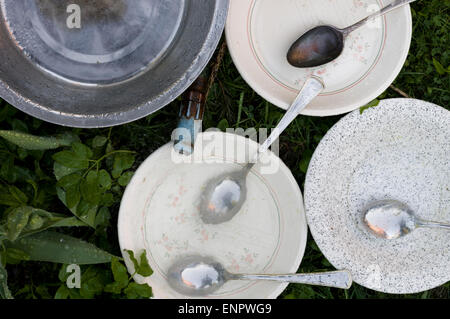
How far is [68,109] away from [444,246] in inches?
26.8

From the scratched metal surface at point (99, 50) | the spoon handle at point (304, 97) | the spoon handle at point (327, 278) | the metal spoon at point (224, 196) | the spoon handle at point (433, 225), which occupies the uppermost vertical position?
the scratched metal surface at point (99, 50)

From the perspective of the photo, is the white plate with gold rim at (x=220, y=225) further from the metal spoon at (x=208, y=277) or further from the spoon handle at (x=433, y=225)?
the spoon handle at (x=433, y=225)

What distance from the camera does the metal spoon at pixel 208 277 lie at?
762mm

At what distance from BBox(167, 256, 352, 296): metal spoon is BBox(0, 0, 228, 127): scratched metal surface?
1.02ft

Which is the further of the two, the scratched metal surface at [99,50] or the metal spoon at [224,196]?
the metal spoon at [224,196]

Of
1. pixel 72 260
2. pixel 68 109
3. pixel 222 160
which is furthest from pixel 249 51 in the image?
pixel 72 260

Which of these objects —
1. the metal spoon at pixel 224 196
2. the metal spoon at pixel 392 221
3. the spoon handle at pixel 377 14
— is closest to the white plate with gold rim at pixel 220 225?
the metal spoon at pixel 224 196

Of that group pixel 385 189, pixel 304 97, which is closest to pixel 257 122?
pixel 304 97

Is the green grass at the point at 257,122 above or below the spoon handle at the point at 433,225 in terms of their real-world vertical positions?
above

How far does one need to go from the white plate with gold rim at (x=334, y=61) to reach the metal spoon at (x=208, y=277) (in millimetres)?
286

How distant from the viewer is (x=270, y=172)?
2.60ft

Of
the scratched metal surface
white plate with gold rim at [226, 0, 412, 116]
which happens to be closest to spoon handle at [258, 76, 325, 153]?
white plate with gold rim at [226, 0, 412, 116]

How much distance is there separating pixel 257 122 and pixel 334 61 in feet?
0.59
